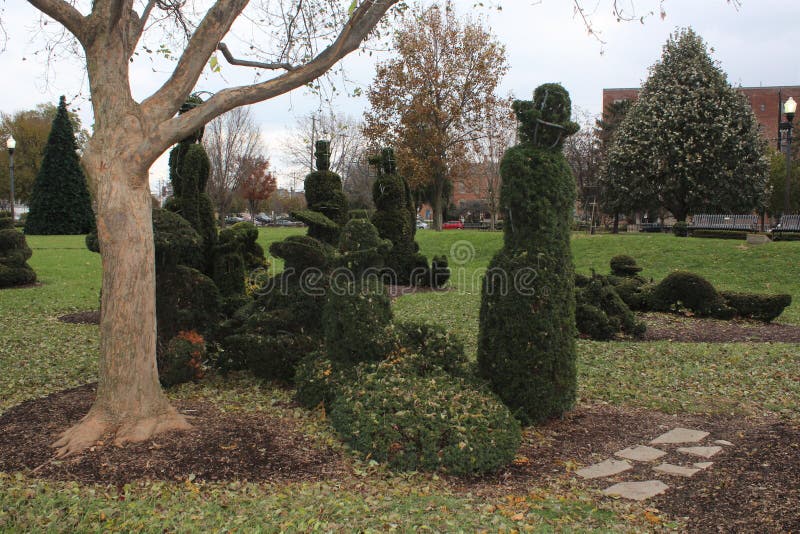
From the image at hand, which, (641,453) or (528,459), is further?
(641,453)

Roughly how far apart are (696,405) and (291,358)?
4.05 metres

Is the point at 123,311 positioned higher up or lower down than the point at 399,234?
lower down

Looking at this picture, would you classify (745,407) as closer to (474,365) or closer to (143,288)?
(474,365)

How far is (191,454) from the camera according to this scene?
175 inches

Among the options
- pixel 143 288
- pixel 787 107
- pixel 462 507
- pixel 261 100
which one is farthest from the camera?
pixel 787 107

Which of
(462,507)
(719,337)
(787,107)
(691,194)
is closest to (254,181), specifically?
(691,194)

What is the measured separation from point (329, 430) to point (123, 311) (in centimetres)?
190

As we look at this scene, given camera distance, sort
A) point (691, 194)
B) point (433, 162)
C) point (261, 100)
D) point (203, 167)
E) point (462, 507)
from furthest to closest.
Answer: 1. point (433, 162)
2. point (691, 194)
3. point (203, 167)
4. point (261, 100)
5. point (462, 507)

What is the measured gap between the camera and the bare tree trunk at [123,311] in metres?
4.70

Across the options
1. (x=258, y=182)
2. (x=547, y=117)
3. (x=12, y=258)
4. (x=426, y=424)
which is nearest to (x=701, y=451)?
(x=426, y=424)

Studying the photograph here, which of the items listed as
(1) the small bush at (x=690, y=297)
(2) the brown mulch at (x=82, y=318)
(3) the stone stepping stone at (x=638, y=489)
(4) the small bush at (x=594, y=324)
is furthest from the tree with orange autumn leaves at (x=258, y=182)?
(3) the stone stepping stone at (x=638, y=489)

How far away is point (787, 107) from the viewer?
17781 mm

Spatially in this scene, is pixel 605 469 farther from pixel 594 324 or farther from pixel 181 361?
pixel 594 324

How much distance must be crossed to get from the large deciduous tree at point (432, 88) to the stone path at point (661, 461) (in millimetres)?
25779
